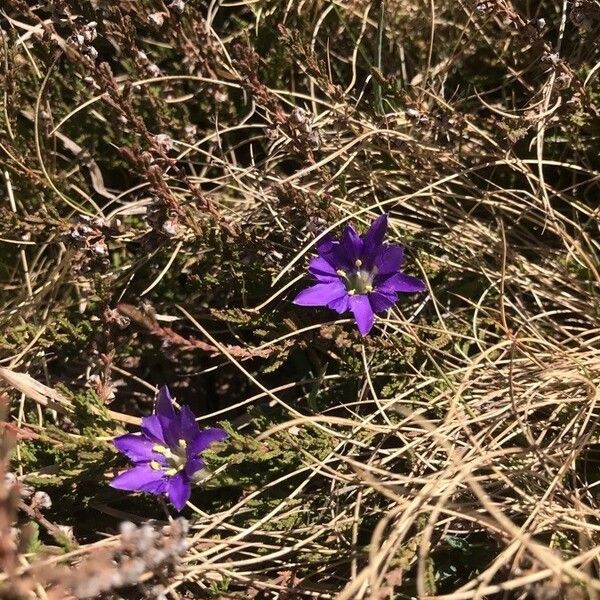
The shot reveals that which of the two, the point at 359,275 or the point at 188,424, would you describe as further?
the point at 359,275

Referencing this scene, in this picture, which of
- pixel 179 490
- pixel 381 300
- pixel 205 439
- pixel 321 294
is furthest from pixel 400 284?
pixel 179 490

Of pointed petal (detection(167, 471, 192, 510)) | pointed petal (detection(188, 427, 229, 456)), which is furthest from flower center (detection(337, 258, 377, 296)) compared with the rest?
pointed petal (detection(167, 471, 192, 510))

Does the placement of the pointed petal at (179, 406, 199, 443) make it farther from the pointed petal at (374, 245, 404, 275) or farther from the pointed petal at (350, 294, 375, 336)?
the pointed petal at (374, 245, 404, 275)

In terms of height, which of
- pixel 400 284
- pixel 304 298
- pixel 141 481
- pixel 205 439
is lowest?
pixel 141 481

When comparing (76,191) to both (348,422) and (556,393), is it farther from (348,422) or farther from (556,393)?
(556,393)

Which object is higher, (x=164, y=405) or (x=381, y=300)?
(x=381, y=300)

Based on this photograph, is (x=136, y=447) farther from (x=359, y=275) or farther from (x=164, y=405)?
(x=359, y=275)
